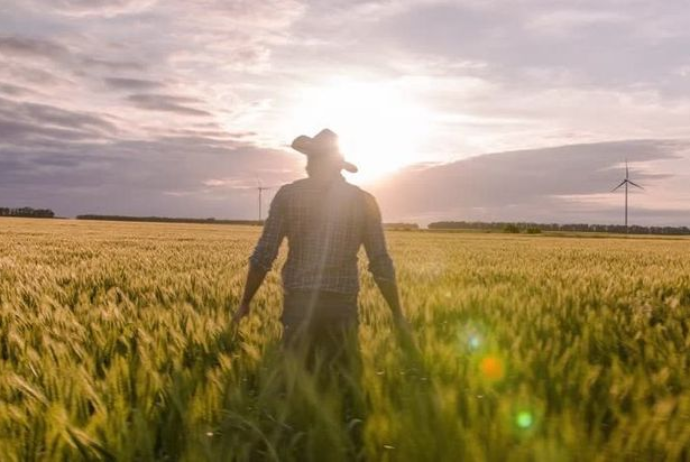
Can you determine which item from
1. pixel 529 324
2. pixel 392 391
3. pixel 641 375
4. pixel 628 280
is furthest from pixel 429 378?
pixel 628 280

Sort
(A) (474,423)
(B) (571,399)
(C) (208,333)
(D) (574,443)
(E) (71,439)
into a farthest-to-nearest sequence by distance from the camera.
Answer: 1. (C) (208,333)
2. (B) (571,399)
3. (E) (71,439)
4. (A) (474,423)
5. (D) (574,443)

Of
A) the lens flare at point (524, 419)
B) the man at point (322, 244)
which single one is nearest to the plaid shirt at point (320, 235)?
the man at point (322, 244)

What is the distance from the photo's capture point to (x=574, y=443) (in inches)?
68.6

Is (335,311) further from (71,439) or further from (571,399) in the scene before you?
(71,439)

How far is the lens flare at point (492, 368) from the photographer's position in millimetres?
2814

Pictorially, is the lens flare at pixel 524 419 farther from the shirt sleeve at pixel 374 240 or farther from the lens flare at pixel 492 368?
the shirt sleeve at pixel 374 240

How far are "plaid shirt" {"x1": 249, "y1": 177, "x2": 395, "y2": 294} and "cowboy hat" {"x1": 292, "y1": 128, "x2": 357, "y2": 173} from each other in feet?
0.65

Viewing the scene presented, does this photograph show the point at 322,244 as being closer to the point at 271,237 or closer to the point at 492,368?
the point at 271,237

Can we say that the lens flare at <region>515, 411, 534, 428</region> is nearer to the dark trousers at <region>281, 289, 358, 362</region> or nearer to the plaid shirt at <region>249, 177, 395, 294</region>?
the dark trousers at <region>281, 289, 358, 362</region>

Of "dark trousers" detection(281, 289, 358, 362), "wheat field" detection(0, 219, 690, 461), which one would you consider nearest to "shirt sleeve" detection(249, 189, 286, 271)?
"dark trousers" detection(281, 289, 358, 362)

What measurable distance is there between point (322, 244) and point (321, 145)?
66 centimetres

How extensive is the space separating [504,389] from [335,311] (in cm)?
180

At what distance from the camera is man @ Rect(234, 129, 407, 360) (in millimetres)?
4367

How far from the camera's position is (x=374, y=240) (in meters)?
4.63
